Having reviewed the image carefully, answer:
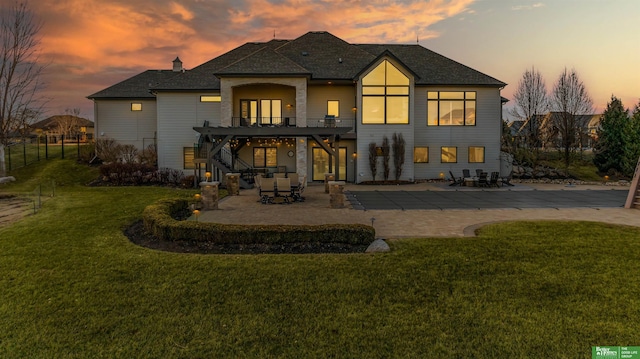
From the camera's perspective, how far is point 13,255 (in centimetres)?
723

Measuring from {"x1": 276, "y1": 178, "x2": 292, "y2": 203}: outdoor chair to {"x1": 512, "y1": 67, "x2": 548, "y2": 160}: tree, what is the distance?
30.6 meters

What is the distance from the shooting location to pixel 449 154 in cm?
2506

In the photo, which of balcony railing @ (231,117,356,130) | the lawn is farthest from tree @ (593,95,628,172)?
the lawn

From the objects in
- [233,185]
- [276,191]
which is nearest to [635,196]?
[276,191]

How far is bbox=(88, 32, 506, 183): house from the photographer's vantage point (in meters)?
22.9

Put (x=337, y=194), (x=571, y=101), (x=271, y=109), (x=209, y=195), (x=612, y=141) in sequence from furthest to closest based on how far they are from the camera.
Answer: (x=571, y=101)
(x=612, y=141)
(x=271, y=109)
(x=337, y=194)
(x=209, y=195)

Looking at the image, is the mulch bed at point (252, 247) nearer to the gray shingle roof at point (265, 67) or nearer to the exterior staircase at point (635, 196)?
the exterior staircase at point (635, 196)

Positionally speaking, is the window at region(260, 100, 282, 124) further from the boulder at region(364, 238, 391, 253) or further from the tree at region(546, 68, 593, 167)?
the tree at region(546, 68, 593, 167)

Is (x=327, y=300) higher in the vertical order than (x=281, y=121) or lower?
lower

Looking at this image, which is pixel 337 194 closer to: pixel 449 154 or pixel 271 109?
pixel 271 109

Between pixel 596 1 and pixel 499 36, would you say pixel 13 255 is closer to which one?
pixel 596 1

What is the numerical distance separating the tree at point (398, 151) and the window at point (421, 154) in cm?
199

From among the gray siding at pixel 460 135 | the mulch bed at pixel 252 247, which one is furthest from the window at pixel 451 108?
the mulch bed at pixel 252 247

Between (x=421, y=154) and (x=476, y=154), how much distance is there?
13.6 ft
